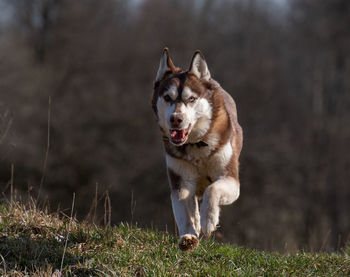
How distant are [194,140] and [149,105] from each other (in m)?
21.4

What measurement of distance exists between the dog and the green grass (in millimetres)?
336

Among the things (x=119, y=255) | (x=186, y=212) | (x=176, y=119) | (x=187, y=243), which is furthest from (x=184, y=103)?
(x=119, y=255)

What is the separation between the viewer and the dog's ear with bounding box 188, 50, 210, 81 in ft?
20.0

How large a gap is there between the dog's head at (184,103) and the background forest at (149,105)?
14.3 meters

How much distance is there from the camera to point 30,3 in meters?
30.5

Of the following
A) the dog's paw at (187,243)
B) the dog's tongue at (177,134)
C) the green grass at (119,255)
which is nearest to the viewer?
the green grass at (119,255)

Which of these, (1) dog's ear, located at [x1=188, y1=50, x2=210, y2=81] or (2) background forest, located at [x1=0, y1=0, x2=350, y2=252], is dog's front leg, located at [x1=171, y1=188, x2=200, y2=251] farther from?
(2) background forest, located at [x1=0, y1=0, x2=350, y2=252]

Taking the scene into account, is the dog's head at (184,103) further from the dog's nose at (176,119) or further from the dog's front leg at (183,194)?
the dog's front leg at (183,194)

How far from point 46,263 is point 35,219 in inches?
45.7

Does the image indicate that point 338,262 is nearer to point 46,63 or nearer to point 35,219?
point 35,219

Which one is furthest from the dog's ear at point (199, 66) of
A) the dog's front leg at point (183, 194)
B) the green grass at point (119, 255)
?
the green grass at point (119, 255)

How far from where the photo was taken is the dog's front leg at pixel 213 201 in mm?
5293

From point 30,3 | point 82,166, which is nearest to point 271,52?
point 30,3

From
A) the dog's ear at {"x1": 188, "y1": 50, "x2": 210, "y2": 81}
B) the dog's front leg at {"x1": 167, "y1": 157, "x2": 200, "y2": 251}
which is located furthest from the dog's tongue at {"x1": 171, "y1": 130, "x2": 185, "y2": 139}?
the dog's ear at {"x1": 188, "y1": 50, "x2": 210, "y2": 81}
